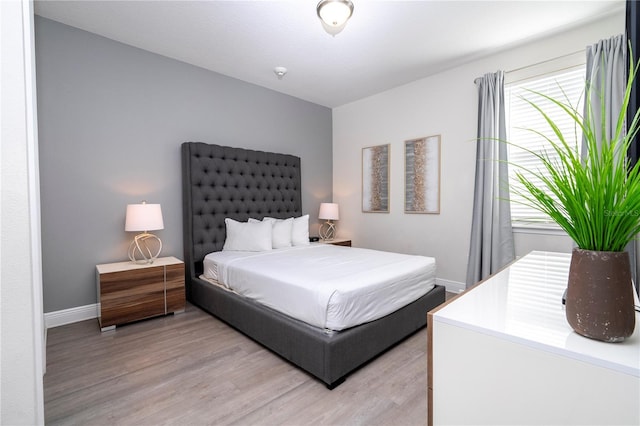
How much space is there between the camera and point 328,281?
204 cm

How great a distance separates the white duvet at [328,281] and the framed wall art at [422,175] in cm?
130

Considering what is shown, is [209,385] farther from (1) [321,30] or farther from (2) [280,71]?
(2) [280,71]

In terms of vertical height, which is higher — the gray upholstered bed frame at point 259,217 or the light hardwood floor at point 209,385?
the gray upholstered bed frame at point 259,217

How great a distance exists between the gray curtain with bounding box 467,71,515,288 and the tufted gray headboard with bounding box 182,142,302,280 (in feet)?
8.15

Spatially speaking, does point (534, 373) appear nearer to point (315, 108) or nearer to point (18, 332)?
point (18, 332)

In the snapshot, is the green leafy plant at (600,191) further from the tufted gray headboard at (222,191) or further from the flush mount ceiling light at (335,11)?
the tufted gray headboard at (222,191)

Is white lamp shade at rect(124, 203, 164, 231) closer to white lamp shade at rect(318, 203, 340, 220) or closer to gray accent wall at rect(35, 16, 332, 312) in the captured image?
gray accent wall at rect(35, 16, 332, 312)

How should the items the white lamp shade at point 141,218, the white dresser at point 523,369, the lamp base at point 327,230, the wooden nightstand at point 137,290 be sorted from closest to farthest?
the white dresser at point 523,369 < the wooden nightstand at point 137,290 < the white lamp shade at point 141,218 < the lamp base at point 327,230

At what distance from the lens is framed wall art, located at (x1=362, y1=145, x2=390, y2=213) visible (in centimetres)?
438

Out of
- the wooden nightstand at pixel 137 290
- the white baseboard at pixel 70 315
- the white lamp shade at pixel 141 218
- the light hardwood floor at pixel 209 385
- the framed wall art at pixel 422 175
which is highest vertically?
the framed wall art at pixel 422 175

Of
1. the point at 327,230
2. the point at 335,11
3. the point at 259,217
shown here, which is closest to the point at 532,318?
the point at 335,11

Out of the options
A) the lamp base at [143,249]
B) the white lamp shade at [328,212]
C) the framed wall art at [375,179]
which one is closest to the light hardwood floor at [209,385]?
the lamp base at [143,249]

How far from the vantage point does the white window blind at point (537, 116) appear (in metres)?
2.86

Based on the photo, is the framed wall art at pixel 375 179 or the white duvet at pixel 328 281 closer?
the white duvet at pixel 328 281
